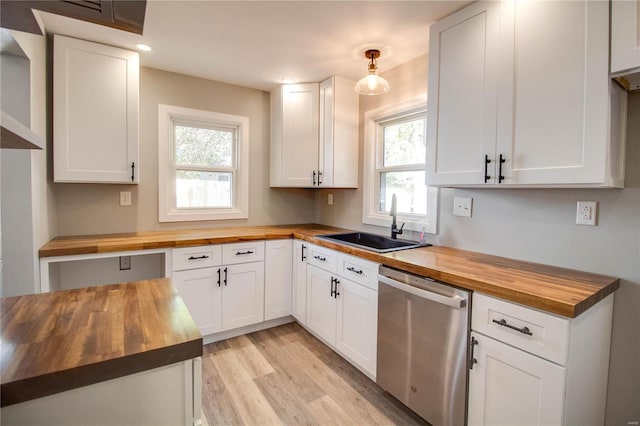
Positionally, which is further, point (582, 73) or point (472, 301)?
point (472, 301)

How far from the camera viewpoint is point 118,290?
4.10 feet

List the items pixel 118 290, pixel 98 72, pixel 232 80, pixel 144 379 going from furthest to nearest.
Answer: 1. pixel 232 80
2. pixel 98 72
3. pixel 118 290
4. pixel 144 379

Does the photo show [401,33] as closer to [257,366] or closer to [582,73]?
[582,73]

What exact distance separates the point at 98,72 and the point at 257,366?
2516 mm

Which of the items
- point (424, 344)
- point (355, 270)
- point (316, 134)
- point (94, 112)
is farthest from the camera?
point (316, 134)

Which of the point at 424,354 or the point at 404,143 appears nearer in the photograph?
the point at 424,354

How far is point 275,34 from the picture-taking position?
2.19m

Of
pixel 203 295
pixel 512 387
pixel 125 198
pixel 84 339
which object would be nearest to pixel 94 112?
pixel 125 198

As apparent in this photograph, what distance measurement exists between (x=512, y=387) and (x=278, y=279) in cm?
202

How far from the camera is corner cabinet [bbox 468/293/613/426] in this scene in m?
1.21

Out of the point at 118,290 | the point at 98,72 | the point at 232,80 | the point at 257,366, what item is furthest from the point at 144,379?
the point at 232,80

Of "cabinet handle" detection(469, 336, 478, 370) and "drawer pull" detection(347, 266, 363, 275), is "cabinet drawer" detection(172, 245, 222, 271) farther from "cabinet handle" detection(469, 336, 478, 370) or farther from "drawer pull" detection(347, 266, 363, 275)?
"cabinet handle" detection(469, 336, 478, 370)

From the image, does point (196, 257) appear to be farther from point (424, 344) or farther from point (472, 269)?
point (472, 269)

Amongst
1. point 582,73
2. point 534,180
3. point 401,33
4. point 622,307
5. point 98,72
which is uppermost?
point 401,33
